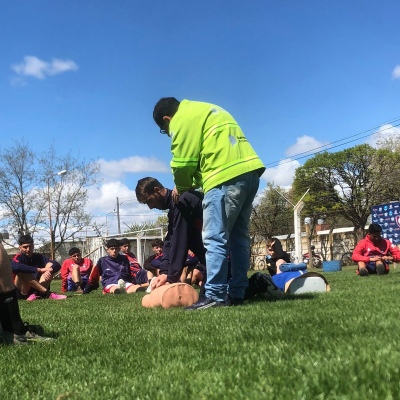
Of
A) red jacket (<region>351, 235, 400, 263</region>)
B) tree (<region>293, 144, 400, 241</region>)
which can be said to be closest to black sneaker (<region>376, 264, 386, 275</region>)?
red jacket (<region>351, 235, 400, 263</region>)

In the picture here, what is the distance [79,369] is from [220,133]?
285 cm

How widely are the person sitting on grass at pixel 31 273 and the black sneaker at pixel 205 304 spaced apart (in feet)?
16.5

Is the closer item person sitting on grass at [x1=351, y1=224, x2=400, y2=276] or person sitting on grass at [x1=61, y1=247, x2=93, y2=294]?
person sitting on grass at [x1=351, y1=224, x2=400, y2=276]

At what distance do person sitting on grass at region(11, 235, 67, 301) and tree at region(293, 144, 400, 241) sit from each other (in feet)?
103

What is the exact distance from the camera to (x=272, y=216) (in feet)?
157

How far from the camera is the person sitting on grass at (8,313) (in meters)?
3.02

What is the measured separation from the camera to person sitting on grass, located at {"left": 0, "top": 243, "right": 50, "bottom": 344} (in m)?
3.02

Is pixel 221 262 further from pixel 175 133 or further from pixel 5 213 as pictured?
pixel 5 213

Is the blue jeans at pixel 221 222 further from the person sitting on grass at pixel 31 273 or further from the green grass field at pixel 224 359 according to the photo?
the person sitting on grass at pixel 31 273

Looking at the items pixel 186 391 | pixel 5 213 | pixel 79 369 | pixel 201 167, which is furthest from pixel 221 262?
pixel 5 213

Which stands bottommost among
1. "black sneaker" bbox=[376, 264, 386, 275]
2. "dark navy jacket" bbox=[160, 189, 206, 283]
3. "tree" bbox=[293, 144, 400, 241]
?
"black sneaker" bbox=[376, 264, 386, 275]

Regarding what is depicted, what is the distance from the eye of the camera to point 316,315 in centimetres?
321

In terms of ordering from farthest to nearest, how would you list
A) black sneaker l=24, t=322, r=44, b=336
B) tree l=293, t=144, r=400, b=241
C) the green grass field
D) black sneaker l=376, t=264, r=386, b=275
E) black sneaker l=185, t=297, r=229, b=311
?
tree l=293, t=144, r=400, b=241, black sneaker l=376, t=264, r=386, b=275, black sneaker l=185, t=297, r=229, b=311, black sneaker l=24, t=322, r=44, b=336, the green grass field

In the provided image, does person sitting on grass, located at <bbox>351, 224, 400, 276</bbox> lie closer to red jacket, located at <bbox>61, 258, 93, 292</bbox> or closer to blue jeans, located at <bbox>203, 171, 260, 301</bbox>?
red jacket, located at <bbox>61, 258, 93, 292</bbox>
